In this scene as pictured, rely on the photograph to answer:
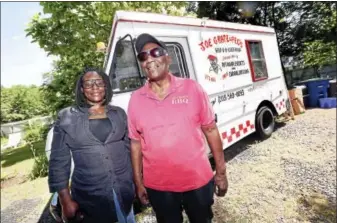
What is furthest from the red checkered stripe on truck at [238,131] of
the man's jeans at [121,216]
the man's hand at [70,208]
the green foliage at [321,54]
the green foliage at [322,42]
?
the green foliage at [322,42]

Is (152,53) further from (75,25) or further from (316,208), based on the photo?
(75,25)

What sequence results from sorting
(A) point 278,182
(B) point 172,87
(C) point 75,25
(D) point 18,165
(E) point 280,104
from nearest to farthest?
(B) point 172,87, (A) point 278,182, (C) point 75,25, (E) point 280,104, (D) point 18,165

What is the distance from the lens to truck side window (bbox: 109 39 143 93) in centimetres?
411

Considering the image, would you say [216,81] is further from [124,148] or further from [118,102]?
[124,148]

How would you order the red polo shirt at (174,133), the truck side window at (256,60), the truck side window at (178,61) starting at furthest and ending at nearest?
the truck side window at (256,60), the truck side window at (178,61), the red polo shirt at (174,133)

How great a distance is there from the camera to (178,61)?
15.6 ft

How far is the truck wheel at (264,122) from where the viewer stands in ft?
21.7

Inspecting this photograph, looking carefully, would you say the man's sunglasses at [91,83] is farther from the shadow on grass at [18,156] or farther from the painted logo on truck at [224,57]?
the shadow on grass at [18,156]

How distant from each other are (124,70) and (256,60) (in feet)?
12.5

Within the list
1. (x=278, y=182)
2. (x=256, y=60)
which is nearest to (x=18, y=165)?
(x=256, y=60)

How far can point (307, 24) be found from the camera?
17.0m

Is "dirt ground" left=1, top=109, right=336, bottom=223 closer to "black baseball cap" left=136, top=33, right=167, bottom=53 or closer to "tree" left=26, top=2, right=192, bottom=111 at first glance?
"black baseball cap" left=136, top=33, right=167, bottom=53

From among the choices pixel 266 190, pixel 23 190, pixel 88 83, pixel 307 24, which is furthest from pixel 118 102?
pixel 307 24

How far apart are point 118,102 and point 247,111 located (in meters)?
3.15
